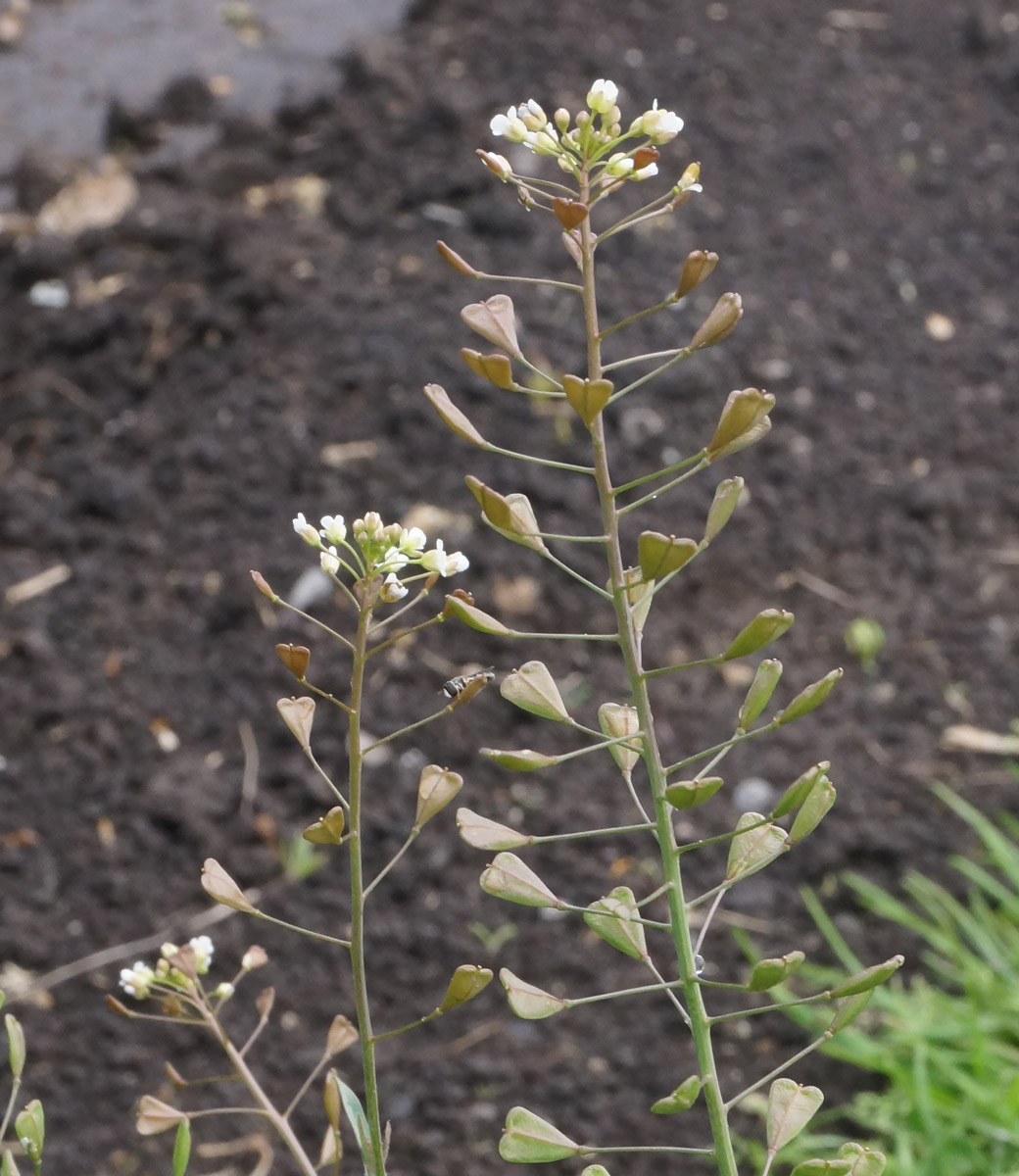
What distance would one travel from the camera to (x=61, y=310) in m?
2.45

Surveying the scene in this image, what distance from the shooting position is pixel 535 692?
2.20 ft

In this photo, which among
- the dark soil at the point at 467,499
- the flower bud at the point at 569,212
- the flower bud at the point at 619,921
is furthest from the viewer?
the dark soil at the point at 467,499

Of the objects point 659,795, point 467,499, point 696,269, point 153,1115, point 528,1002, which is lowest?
point 467,499

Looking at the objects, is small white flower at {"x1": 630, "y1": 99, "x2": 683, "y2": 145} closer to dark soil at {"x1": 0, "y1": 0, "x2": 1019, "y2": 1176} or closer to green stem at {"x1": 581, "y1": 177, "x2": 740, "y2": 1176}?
green stem at {"x1": 581, "y1": 177, "x2": 740, "y2": 1176}

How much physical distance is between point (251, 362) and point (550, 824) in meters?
1.09

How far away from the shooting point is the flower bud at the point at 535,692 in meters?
0.66

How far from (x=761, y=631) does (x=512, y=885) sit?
0.18 m

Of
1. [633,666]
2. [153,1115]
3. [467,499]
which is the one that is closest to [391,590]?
[633,666]

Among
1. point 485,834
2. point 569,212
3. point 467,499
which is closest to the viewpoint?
point 569,212

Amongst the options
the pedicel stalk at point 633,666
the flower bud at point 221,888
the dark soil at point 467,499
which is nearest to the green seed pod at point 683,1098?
the pedicel stalk at point 633,666

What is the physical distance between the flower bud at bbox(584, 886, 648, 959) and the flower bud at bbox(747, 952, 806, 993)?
0.24ft

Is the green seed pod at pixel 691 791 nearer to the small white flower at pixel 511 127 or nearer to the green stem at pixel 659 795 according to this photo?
the green stem at pixel 659 795

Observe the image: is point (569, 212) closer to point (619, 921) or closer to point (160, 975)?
point (619, 921)

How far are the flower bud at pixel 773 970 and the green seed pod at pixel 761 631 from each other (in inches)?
5.6
